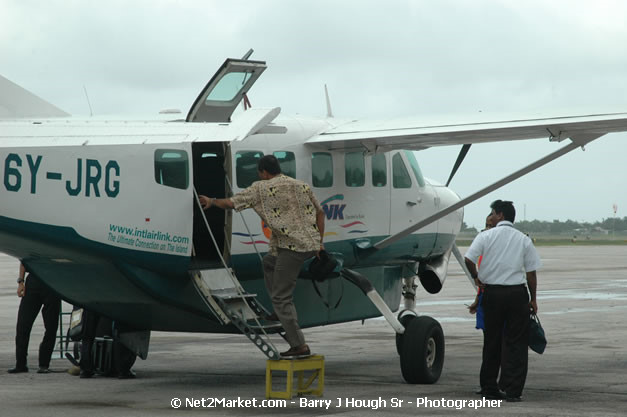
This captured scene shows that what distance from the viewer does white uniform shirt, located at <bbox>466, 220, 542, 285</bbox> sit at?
9.62 m

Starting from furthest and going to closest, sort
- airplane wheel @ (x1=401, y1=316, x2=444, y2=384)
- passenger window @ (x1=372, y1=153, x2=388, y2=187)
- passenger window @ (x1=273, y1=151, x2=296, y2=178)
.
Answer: passenger window @ (x1=372, y1=153, x2=388, y2=187) → airplane wheel @ (x1=401, y1=316, x2=444, y2=384) → passenger window @ (x1=273, y1=151, x2=296, y2=178)

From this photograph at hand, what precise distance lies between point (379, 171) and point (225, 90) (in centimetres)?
283

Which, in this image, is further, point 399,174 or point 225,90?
point 399,174

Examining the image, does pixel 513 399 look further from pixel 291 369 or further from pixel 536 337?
pixel 291 369

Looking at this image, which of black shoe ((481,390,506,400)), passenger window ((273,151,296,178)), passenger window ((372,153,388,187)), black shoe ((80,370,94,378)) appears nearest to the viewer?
black shoe ((481,390,506,400))

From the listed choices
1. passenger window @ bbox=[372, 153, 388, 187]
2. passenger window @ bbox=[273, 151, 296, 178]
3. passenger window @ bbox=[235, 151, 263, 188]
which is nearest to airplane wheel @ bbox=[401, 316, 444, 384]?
passenger window @ bbox=[372, 153, 388, 187]

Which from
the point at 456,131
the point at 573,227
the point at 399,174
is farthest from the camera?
the point at 573,227

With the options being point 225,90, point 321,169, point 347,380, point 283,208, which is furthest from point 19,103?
point 347,380

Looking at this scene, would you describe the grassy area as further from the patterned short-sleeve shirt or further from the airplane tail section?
the airplane tail section

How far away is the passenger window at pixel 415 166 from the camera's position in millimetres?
13148

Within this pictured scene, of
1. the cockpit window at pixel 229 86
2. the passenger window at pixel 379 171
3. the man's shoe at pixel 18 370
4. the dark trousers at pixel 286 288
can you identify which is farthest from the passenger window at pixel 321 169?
the man's shoe at pixel 18 370

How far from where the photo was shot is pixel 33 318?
40.7 ft

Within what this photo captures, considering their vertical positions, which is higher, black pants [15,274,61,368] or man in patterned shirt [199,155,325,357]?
man in patterned shirt [199,155,325,357]

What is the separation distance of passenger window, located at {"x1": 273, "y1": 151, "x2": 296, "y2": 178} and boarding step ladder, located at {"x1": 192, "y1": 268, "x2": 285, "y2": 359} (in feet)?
4.33
